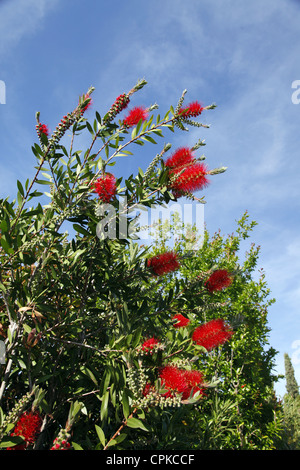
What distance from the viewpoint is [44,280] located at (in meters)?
2.62

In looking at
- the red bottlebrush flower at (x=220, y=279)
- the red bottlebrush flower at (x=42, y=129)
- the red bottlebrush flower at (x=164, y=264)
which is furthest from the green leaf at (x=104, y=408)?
the red bottlebrush flower at (x=42, y=129)

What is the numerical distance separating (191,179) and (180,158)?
0.25 metres

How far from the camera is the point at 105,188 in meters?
2.30

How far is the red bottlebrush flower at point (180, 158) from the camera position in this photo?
2.55m

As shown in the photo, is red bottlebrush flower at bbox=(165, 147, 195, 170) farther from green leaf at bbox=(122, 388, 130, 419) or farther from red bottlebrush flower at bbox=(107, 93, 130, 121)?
green leaf at bbox=(122, 388, 130, 419)

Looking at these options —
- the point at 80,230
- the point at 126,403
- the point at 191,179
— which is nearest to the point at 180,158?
the point at 191,179

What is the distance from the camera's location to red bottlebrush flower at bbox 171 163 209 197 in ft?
7.88

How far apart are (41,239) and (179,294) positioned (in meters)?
1.23

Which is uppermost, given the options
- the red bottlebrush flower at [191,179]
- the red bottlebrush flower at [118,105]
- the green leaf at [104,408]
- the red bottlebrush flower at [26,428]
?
the red bottlebrush flower at [118,105]

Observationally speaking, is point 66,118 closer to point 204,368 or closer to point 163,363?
point 163,363

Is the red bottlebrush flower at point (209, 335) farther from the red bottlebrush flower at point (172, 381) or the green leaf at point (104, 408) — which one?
the green leaf at point (104, 408)

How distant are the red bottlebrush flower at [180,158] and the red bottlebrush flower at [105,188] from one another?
0.52 metres

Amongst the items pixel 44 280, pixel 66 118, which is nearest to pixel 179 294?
pixel 44 280
